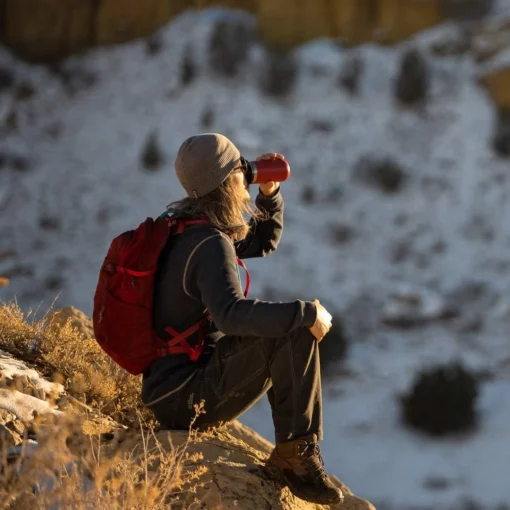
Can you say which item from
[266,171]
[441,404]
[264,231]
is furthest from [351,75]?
[266,171]

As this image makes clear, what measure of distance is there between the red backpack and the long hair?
0.15 ft

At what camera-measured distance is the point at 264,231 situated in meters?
3.24

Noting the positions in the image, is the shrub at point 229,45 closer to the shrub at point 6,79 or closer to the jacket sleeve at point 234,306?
the shrub at point 6,79

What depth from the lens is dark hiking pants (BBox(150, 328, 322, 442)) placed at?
8.46 ft

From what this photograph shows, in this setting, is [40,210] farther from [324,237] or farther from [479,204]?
[479,204]

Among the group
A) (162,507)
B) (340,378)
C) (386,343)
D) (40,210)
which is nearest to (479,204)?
(386,343)

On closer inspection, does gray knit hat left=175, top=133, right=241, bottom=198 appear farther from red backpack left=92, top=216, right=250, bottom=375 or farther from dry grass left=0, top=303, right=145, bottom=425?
dry grass left=0, top=303, right=145, bottom=425

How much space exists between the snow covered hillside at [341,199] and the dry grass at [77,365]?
3.37 meters

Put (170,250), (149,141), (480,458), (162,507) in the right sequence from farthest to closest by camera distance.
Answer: (149,141), (480,458), (170,250), (162,507)

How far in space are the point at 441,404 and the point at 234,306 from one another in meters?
5.15

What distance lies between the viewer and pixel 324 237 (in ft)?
34.5

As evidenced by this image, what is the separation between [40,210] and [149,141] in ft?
6.49


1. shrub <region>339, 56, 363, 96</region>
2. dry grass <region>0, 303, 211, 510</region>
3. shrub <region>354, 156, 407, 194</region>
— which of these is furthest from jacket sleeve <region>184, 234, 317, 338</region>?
shrub <region>339, 56, 363, 96</region>

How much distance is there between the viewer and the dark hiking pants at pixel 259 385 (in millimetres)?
2580
